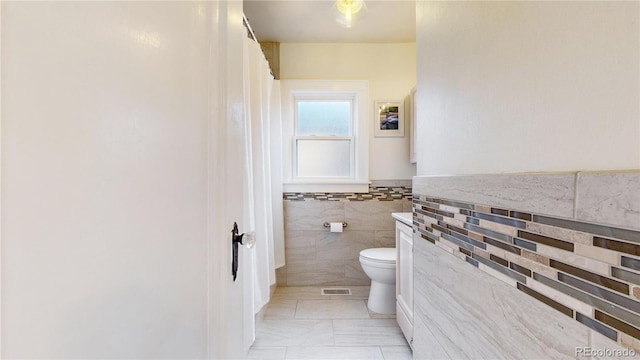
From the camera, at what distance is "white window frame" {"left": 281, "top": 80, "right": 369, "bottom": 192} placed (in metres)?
2.79

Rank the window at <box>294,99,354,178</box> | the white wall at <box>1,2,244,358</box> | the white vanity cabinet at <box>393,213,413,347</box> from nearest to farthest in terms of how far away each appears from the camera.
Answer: the white wall at <box>1,2,244,358</box>
the white vanity cabinet at <box>393,213,413,347</box>
the window at <box>294,99,354,178</box>

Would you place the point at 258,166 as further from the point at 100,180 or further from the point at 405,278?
the point at 100,180

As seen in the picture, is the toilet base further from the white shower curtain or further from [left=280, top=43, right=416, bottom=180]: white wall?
[left=280, top=43, right=416, bottom=180]: white wall

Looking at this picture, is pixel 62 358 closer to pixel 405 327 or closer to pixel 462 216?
pixel 462 216

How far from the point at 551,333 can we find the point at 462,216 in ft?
1.01

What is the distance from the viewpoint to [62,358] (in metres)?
0.31

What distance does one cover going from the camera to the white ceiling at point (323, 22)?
7.24ft

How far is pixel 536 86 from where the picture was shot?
0.53m

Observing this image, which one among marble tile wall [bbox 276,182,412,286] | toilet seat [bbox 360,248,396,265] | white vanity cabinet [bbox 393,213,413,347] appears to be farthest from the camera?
marble tile wall [bbox 276,182,412,286]

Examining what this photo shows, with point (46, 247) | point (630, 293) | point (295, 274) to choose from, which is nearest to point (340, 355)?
point (295, 274)

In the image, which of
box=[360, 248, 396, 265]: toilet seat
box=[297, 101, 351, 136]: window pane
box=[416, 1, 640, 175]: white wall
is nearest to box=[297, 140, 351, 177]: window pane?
box=[297, 101, 351, 136]: window pane

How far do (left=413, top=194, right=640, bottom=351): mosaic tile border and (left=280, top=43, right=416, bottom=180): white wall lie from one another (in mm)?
2176

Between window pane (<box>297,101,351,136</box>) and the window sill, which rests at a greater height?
window pane (<box>297,101,351,136</box>)

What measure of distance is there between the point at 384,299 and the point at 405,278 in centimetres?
52
